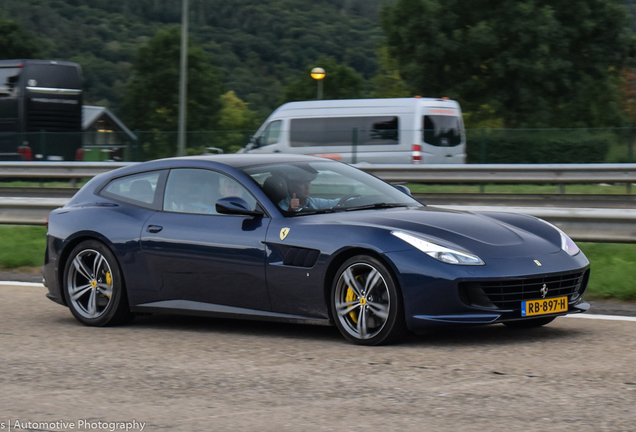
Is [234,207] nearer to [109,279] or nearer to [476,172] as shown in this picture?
[109,279]

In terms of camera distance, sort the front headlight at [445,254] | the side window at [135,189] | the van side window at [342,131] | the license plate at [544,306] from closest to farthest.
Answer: the front headlight at [445,254]
the license plate at [544,306]
the side window at [135,189]
the van side window at [342,131]

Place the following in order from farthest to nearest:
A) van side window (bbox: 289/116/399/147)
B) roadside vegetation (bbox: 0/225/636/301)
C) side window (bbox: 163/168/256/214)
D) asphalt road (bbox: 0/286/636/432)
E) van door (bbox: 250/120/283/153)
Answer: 1. van side window (bbox: 289/116/399/147)
2. van door (bbox: 250/120/283/153)
3. roadside vegetation (bbox: 0/225/636/301)
4. side window (bbox: 163/168/256/214)
5. asphalt road (bbox: 0/286/636/432)

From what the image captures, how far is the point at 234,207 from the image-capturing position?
21.4 ft

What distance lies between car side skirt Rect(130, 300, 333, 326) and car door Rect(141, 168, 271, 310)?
0.11 feet

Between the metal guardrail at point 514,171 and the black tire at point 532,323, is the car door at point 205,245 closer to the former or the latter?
the black tire at point 532,323

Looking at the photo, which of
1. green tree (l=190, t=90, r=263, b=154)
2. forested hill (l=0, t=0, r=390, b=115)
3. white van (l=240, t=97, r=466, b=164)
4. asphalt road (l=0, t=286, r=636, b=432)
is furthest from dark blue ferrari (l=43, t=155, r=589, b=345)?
forested hill (l=0, t=0, r=390, b=115)

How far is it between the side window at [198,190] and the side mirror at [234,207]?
0.16 meters

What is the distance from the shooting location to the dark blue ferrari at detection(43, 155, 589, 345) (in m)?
5.93

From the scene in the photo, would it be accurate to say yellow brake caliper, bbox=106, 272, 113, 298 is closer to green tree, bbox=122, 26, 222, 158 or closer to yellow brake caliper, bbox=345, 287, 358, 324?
yellow brake caliper, bbox=345, 287, 358, 324

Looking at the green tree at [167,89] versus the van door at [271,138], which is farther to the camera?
the green tree at [167,89]

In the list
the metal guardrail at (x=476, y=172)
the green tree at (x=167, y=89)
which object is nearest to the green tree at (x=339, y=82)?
the green tree at (x=167, y=89)

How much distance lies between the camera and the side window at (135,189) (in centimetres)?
736

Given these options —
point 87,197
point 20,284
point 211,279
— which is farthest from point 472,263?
point 20,284

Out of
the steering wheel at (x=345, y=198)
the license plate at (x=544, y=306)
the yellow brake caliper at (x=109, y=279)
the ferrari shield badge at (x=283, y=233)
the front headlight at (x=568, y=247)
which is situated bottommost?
the yellow brake caliper at (x=109, y=279)
